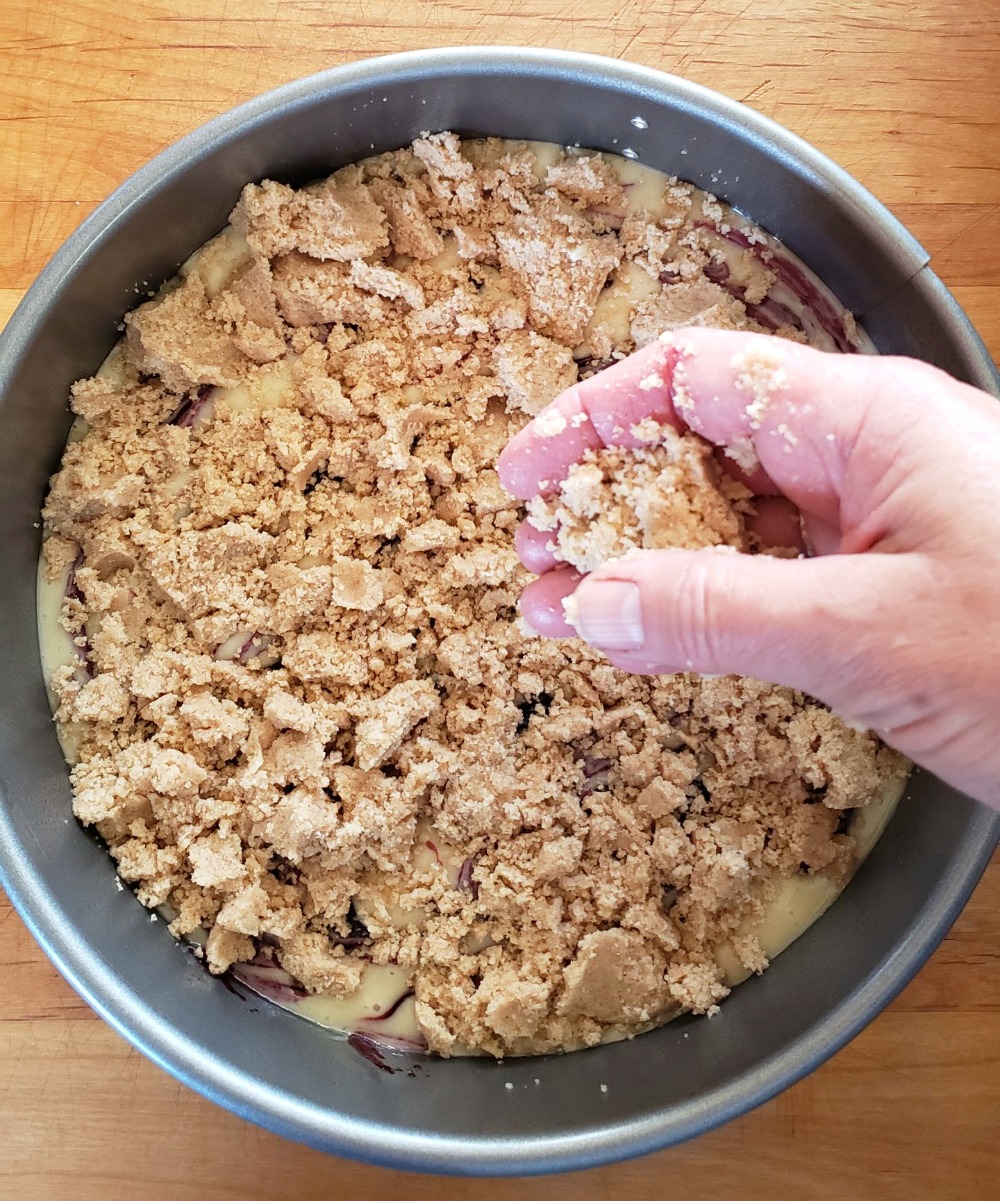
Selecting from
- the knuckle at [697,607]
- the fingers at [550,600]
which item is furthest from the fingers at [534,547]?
the knuckle at [697,607]

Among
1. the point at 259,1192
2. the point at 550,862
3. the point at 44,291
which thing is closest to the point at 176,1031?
the point at 259,1192

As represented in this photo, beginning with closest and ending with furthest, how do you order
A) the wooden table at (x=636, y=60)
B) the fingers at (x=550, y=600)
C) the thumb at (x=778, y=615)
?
1. the thumb at (x=778, y=615)
2. the fingers at (x=550, y=600)
3. the wooden table at (x=636, y=60)

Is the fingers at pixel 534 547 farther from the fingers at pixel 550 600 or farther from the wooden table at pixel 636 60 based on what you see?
the wooden table at pixel 636 60

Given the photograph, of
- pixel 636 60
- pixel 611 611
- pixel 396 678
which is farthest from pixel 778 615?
pixel 636 60

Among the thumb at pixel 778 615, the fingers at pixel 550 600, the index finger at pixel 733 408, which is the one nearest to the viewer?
the thumb at pixel 778 615

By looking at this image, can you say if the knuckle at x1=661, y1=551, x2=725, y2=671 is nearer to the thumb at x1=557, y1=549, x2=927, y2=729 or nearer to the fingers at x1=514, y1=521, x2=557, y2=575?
the thumb at x1=557, y1=549, x2=927, y2=729

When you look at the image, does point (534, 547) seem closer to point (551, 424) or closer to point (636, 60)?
point (551, 424)
